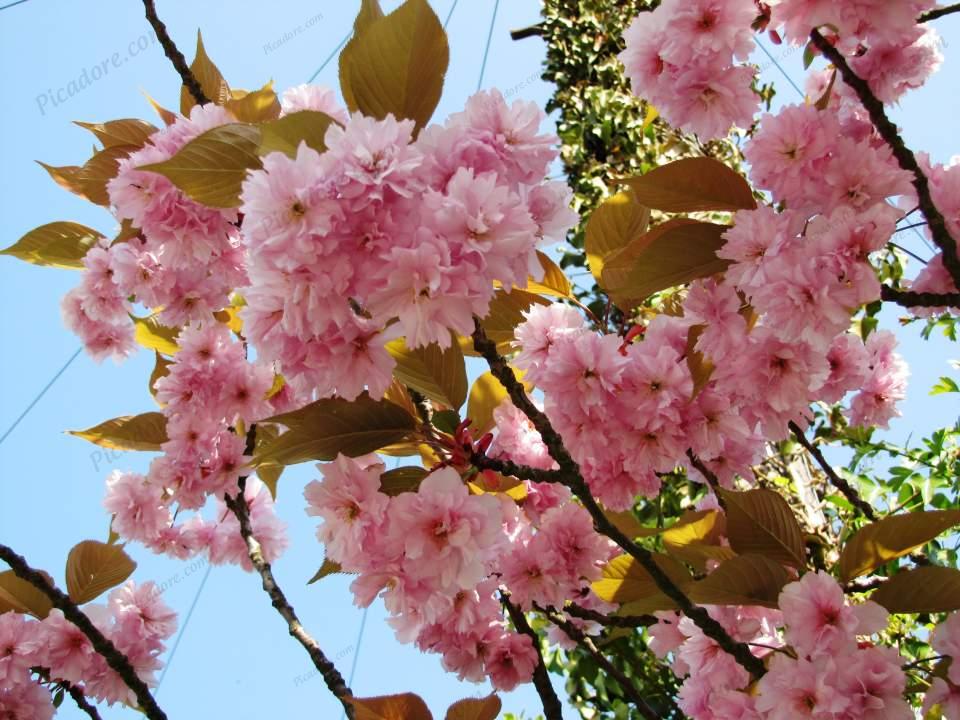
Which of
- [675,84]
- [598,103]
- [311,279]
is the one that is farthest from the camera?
[598,103]

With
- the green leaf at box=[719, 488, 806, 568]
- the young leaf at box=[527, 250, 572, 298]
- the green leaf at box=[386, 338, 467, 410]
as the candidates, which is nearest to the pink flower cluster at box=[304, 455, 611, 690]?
the green leaf at box=[386, 338, 467, 410]

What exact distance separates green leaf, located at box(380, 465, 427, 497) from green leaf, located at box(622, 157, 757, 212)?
1.53ft

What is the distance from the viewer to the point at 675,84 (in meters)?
1.08

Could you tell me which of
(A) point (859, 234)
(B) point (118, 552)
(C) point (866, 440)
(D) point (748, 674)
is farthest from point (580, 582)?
(C) point (866, 440)

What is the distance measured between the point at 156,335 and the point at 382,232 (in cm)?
113

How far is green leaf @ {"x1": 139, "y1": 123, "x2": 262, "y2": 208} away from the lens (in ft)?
3.17

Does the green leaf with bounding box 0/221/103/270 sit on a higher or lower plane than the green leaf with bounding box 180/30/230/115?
lower

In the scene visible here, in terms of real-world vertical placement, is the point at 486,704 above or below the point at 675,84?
below

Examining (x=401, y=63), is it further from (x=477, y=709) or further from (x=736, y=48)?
(x=477, y=709)

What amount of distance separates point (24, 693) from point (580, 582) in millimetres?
1004

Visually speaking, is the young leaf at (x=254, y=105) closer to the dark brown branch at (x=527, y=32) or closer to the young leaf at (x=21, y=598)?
the young leaf at (x=21, y=598)

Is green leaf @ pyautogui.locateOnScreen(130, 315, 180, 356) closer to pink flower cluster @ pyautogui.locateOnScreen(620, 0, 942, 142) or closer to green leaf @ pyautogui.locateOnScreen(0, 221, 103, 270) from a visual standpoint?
green leaf @ pyautogui.locateOnScreen(0, 221, 103, 270)

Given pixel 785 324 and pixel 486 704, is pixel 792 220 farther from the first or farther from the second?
pixel 486 704

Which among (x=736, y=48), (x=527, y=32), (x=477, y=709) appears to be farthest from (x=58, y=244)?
(x=527, y=32)
